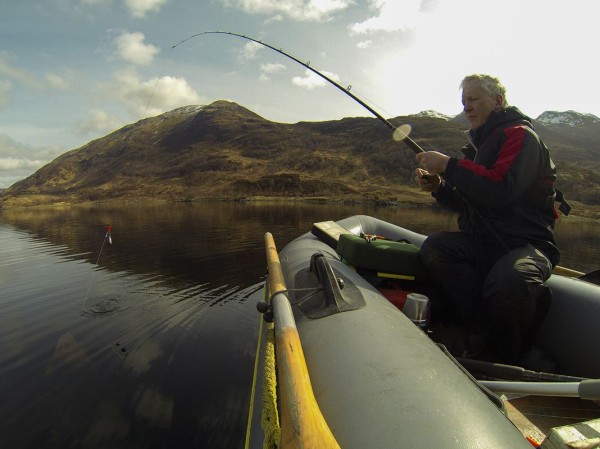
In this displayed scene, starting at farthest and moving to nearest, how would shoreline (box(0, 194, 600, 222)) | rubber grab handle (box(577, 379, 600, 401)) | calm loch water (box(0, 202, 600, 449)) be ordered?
shoreline (box(0, 194, 600, 222)) → calm loch water (box(0, 202, 600, 449)) → rubber grab handle (box(577, 379, 600, 401))

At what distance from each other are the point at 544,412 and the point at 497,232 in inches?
53.1

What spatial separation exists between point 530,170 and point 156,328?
6.79 m

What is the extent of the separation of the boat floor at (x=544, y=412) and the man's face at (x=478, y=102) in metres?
2.35

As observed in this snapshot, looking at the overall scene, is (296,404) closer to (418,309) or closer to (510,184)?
(418,309)

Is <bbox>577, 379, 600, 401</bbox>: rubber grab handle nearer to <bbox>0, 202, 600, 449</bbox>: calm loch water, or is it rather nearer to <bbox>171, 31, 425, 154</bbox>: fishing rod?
<bbox>171, 31, 425, 154</bbox>: fishing rod

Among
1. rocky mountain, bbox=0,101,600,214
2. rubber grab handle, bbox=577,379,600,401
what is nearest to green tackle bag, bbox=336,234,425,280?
rubber grab handle, bbox=577,379,600,401

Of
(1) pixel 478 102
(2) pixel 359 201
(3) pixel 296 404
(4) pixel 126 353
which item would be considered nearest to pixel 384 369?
(3) pixel 296 404

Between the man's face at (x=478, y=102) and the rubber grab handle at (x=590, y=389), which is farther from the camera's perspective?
the man's face at (x=478, y=102)

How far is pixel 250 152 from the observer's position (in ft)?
363

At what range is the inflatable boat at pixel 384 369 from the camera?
57.6 inches

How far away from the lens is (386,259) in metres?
3.71

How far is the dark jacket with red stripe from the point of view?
274cm

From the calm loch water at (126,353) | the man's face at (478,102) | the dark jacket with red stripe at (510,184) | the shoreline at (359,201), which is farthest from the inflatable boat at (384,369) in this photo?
the shoreline at (359,201)

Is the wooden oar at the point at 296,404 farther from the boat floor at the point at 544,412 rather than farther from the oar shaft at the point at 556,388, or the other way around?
the boat floor at the point at 544,412
